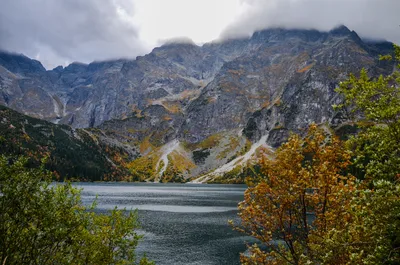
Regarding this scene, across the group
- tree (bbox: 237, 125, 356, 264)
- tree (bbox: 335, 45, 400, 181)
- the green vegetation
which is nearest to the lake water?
tree (bbox: 237, 125, 356, 264)

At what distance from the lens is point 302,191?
624 inches

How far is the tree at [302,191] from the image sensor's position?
15.5 metres

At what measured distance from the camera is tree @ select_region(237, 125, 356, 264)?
15547mm

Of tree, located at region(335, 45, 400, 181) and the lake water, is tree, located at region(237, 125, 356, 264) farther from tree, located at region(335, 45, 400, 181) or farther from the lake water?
the lake water

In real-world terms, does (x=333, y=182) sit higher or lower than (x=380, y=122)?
lower

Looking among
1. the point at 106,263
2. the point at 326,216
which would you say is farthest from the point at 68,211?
the point at 326,216

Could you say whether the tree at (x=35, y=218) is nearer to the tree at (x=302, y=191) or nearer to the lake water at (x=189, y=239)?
the tree at (x=302, y=191)

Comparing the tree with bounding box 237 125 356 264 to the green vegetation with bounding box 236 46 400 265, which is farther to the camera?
the tree with bounding box 237 125 356 264

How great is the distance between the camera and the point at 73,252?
68.8ft

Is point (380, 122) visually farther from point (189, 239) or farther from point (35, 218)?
point (189, 239)

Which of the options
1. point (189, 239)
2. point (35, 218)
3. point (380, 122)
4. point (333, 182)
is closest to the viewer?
point (380, 122)

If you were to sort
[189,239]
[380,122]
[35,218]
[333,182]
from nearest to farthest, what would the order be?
[380,122], [333,182], [35,218], [189,239]

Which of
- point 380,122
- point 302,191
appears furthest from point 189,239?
point 380,122

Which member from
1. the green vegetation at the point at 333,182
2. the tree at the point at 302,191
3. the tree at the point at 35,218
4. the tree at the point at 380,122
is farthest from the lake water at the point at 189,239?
→ the tree at the point at 380,122
